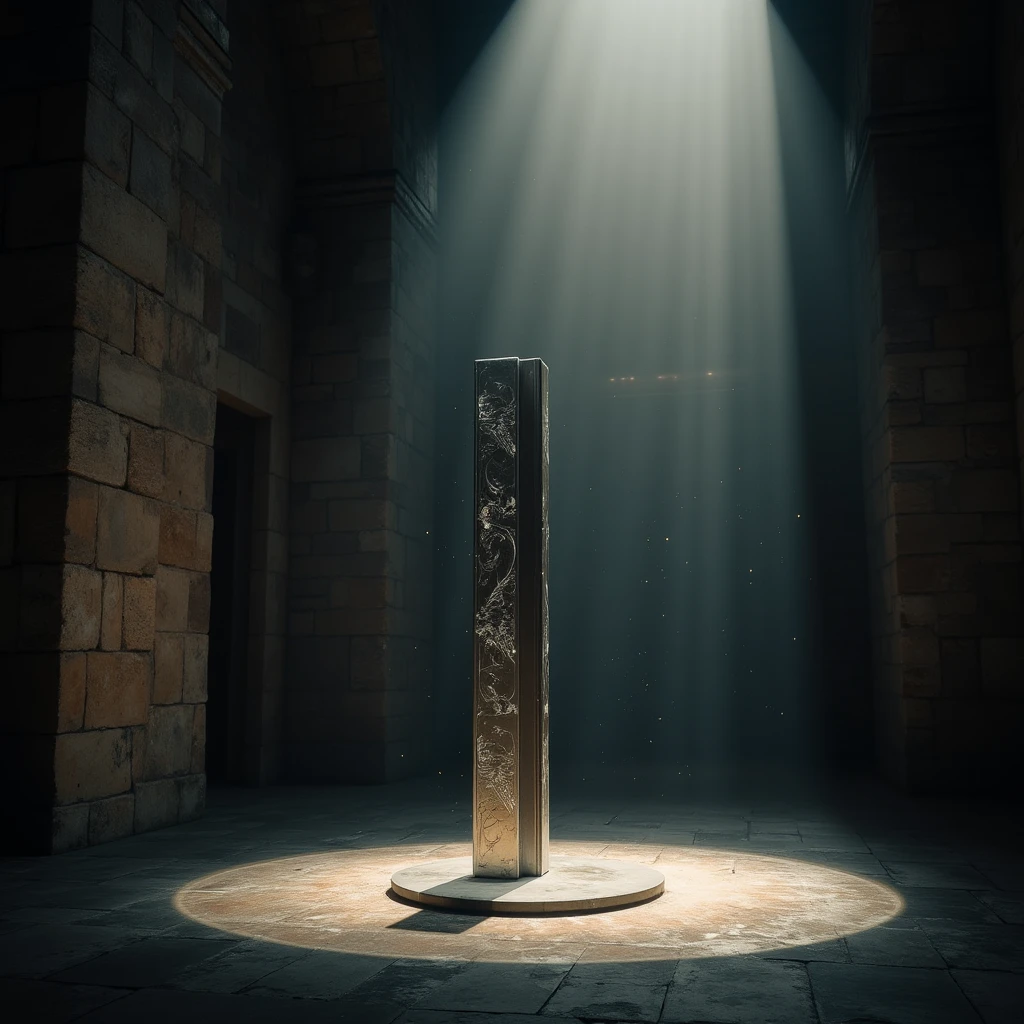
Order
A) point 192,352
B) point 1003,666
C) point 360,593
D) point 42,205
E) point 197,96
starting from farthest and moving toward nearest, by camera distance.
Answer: point 360,593 < point 1003,666 < point 197,96 < point 192,352 < point 42,205

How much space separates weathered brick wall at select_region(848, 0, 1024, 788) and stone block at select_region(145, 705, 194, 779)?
432 centimetres

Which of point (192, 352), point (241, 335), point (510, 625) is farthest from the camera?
point (241, 335)

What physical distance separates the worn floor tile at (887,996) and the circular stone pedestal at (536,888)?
84 centimetres

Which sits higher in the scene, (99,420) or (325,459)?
(325,459)

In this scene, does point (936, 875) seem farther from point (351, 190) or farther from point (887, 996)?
point (351, 190)

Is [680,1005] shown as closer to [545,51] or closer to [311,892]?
[311,892]

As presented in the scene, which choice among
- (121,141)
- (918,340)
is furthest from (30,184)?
(918,340)

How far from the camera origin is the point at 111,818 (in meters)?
4.71

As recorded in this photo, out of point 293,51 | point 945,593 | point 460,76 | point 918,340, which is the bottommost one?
point 945,593

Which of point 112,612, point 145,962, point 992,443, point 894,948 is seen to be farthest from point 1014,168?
point 145,962

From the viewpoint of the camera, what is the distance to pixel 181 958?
2742 millimetres

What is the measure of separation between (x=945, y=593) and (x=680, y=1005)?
5027mm

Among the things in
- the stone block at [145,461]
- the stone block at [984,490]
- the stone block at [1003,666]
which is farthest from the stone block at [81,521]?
the stone block at [1003,666]

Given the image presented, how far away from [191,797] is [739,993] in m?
3.79
